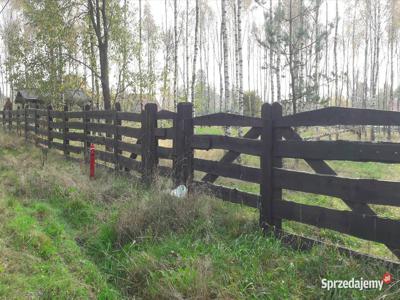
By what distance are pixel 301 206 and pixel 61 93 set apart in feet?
41.6

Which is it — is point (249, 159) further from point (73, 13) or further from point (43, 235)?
point (43, 235)

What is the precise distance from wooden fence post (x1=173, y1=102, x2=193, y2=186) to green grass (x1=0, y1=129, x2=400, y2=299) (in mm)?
482

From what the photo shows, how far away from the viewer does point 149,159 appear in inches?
299

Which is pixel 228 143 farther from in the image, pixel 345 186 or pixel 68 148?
pixel 68 148

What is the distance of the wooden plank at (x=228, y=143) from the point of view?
16.4ft

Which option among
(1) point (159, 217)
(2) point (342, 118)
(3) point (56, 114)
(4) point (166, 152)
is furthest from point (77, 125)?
(2) point (342, 118)

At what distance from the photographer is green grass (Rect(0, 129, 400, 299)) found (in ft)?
10.6

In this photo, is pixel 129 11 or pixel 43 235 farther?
pixel 129 11

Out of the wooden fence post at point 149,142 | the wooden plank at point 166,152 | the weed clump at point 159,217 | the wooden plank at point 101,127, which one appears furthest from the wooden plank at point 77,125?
the weed clump at point 159,217

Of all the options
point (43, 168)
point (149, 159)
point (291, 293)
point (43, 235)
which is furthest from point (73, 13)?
point (291, 293)

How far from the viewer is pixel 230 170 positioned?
5.46 metres

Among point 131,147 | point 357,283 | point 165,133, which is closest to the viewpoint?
point 357,283

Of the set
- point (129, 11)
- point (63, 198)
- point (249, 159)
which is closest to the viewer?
point (63, 198)

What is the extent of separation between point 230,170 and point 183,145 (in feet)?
4.46
